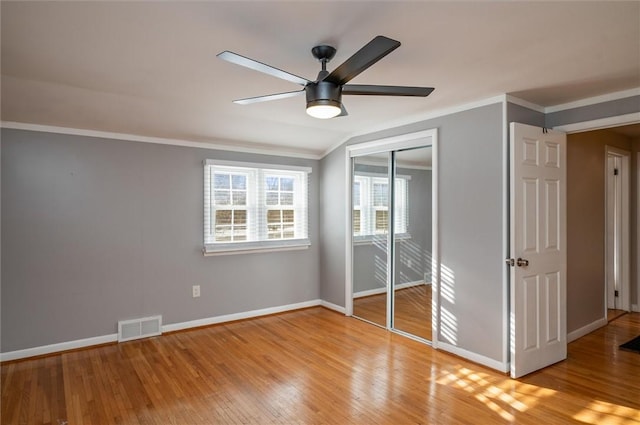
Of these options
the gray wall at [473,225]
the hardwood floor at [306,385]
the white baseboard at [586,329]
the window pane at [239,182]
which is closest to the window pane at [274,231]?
the window pane at [239,182]

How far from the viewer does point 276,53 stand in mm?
2254

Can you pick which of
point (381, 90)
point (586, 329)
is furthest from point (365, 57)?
point (586, 329)

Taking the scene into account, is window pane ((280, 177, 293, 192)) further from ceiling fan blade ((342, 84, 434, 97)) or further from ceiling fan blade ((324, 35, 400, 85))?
ceiling fan blade ((324, 35, 400, 85))

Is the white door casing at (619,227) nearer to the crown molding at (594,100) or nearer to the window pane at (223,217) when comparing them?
the crown molding at (594,100)

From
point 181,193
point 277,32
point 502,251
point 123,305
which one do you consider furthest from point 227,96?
point 502,251

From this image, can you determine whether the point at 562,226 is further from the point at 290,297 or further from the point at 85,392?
the point at 85,392

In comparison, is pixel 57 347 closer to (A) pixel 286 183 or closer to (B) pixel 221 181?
(B) pixel 221 181

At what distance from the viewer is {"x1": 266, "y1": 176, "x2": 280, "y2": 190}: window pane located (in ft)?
15.7

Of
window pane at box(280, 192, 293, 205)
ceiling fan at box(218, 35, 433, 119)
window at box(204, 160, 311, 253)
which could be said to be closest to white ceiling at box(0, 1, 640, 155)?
ceiling fan at box(218, 35, 433, 119)

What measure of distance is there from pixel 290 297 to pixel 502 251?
288 centimetres

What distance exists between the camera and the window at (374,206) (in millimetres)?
4141

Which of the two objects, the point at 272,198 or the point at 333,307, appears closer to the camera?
the point at 272,198

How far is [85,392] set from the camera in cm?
275

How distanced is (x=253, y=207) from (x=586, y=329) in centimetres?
416
